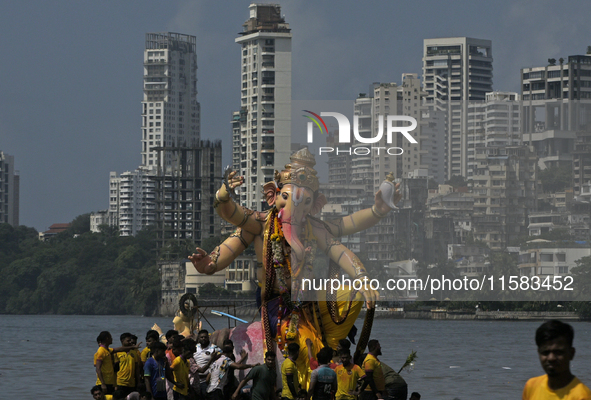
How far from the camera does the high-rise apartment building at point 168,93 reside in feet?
607

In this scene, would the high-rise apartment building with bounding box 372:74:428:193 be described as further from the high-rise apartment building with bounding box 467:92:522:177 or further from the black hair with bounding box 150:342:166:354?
the black hair with bounding box 150:342:166:354

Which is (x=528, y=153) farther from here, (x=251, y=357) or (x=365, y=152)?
(x=251, y=357)

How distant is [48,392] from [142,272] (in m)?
77.1

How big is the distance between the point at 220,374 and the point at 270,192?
2.79m

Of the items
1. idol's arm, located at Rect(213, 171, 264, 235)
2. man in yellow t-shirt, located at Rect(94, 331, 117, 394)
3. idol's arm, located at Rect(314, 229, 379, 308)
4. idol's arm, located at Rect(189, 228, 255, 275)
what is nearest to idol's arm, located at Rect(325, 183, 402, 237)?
idol's arm, located at Rect(314, 229, 379, 308)

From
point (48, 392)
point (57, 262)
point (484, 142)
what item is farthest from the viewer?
point (57, 262)

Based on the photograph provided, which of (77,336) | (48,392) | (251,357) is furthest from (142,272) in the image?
(251,357)

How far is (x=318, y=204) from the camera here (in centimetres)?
1491

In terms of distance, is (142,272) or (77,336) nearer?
(77,336)

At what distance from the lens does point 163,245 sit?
118188 millimetres

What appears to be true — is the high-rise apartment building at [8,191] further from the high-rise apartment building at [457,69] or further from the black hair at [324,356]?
the black hair at [324,356]

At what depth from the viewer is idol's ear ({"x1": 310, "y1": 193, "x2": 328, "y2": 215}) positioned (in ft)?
48.7

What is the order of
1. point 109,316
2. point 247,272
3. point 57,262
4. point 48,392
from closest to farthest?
point 48,392 < point 247,272 < point 109,316 < point 57,262

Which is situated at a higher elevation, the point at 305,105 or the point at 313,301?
the point at 305,105
